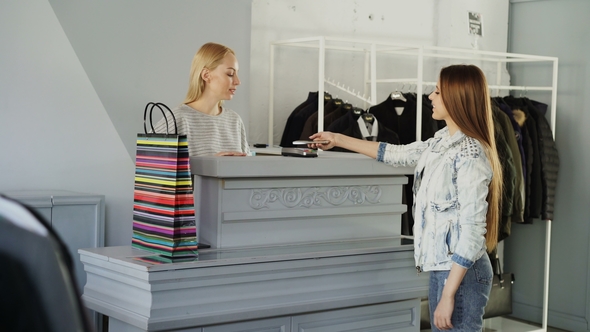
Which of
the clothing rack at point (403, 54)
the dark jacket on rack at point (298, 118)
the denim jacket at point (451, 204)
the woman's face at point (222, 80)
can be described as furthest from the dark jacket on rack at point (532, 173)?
the denim jacket at point (451, 204)

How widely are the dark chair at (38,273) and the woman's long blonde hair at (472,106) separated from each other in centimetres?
182

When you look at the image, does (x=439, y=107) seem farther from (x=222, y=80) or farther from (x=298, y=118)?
(x=298, y=118)

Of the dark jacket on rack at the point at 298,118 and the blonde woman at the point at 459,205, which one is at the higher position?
the dark jacket on rack at the point at 298,118

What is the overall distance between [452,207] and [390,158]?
0.37 meters

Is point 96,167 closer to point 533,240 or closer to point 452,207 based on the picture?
point 452,207

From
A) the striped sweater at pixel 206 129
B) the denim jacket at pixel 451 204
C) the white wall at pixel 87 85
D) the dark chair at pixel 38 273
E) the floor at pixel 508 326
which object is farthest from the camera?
the floor at pixel 508 326

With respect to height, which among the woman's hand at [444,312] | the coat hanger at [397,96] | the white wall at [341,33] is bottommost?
the woman's hand at [444,312]

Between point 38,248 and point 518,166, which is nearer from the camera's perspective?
point 38,248

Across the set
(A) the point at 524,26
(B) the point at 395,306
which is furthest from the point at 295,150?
(A) the point at 524,26

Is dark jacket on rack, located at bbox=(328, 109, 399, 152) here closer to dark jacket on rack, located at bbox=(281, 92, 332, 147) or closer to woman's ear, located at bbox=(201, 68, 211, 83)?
dark jacket on rack, located at bbox=(281, 92, 332, 147)

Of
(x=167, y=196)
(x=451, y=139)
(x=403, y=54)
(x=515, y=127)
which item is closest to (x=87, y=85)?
(x=167, y=196)

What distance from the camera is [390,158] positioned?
2365 mm

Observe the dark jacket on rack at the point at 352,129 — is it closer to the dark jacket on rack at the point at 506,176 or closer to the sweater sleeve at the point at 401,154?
the dark jacket on rack at the point at 506,176

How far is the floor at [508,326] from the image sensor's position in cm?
513
